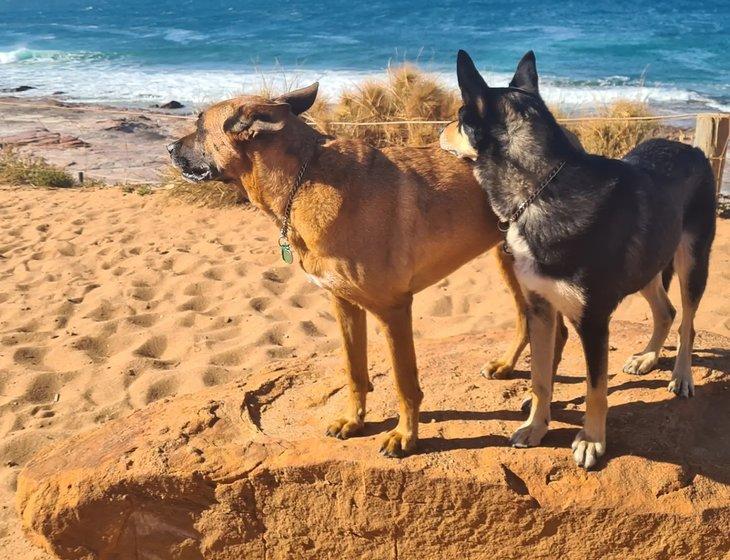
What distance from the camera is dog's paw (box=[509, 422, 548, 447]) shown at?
4.01m

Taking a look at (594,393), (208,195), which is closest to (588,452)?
(594,393)

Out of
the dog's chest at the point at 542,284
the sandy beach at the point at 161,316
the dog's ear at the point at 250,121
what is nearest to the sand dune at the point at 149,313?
the sandy beach at the point at 161,316

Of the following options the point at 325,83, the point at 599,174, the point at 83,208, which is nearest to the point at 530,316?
the point at 599,174

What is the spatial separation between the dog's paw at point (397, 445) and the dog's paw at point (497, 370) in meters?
1.01

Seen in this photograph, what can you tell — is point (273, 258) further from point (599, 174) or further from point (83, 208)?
point (599, 174)

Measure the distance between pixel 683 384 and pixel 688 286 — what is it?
1.76 ft

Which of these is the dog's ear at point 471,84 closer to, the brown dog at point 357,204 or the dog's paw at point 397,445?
the brown dog at point 357,204

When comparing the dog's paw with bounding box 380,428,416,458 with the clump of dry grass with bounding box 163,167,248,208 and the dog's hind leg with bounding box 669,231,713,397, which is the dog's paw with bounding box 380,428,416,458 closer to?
the dog's hind leg with bounding box 669,231,713,397

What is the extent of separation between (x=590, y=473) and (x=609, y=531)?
273mm


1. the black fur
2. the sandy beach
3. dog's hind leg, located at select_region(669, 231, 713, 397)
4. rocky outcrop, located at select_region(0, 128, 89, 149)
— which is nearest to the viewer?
the black fur

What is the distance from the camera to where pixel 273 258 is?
28.3ft

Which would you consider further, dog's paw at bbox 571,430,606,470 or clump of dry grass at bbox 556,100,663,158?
clump of dry grass at bbox 556,100,663,158

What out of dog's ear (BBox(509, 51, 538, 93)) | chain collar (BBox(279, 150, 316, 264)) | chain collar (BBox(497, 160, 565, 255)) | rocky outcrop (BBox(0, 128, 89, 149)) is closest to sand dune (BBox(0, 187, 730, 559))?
chain collar (BBox(497, 160, 565, 255))

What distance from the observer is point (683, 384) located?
172 inches
